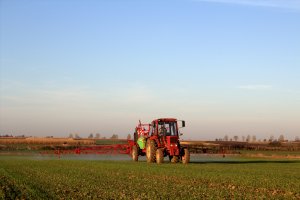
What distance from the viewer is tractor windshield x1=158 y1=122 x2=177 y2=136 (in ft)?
104

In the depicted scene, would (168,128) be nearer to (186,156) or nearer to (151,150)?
(151,150)

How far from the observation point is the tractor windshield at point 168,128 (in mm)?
31703

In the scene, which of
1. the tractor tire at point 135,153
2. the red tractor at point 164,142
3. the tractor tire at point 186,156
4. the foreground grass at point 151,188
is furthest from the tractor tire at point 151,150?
the foreground grass at point 151,188

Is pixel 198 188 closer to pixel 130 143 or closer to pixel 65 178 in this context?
pixel 65 178

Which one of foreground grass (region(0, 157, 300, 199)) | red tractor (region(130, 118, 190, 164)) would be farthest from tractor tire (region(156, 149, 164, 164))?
foreground grass (region(0, 157, 300, 199))

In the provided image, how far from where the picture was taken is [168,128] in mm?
31875

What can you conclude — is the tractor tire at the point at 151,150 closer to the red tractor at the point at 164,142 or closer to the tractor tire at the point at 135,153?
the red tractor at the point at 164,142

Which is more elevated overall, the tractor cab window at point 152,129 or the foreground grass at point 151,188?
the tractor cab window at point 152,129

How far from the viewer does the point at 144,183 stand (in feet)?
58.7

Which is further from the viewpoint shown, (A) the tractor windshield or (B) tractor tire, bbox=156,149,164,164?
(A) the tractor windshield

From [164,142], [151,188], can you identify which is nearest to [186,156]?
[164,142]

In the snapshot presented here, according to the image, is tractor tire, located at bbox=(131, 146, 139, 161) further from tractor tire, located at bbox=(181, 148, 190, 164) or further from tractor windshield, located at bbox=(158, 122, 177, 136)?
tractor tire, located at bbox=(181, 148, 190, 164)

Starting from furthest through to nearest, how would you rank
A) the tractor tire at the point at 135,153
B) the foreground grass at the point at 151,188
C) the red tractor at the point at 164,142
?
the tractor tire at the point at 135,153 → the red tractor at the point at 164,142 → the foreground grass at the point at 151,188

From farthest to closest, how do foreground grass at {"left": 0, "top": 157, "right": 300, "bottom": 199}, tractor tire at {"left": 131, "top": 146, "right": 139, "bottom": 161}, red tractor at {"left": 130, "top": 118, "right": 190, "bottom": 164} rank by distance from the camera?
tractor tire at {"left": 131, "top": 146, "right": 139, "bottom": 161} < red tractor at {"left": 130, "top": 118, "right": 190, "bottom": 164} < foreground grass at {"left": 0, "top": 157, "right": 300, "bottom": 199}
